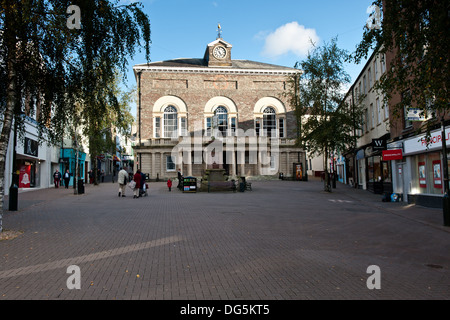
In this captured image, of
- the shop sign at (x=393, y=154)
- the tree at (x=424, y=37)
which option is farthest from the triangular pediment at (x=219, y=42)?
the tree at (x=424, y=37)

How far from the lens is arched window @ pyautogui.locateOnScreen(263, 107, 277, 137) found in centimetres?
5069

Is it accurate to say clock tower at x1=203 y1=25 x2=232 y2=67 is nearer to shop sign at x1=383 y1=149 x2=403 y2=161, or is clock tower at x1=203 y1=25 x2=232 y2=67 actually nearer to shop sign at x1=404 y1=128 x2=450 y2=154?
shop sign at x1=383 y1=149 x2=403 y2=161

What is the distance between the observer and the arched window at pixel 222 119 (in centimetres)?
4978

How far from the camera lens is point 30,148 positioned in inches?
1043

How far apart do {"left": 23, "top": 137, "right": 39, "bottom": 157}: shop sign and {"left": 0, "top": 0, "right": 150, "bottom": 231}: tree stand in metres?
17.5

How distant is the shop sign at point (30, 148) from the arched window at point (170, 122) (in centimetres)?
2201

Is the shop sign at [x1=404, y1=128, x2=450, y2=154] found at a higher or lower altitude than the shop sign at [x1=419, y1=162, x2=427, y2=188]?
higher

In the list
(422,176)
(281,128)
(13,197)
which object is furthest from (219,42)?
(13,197)

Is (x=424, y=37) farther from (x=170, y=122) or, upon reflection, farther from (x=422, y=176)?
(x=170, y=122)

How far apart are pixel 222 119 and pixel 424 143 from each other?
3586 cm

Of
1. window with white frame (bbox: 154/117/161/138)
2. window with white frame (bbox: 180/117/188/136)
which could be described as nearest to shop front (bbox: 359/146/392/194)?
window with white frame (bbox: 180/117/188/136)

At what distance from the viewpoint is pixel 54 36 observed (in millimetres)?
8547

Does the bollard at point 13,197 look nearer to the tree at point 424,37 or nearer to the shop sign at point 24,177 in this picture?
the tree at point 424,37
